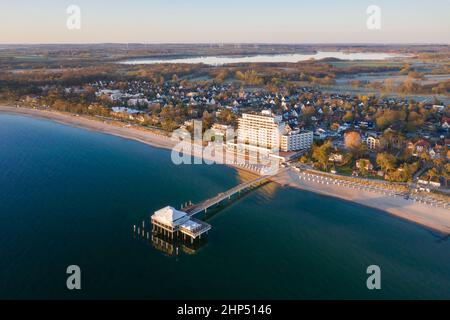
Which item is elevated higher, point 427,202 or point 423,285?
point 427,202

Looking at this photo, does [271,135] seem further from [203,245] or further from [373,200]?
[203,245]

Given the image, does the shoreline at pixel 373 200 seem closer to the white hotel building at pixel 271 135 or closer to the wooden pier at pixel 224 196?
the wooden pier at pixel 224 196

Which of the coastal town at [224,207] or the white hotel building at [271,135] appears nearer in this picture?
the coastal town at [224,207]

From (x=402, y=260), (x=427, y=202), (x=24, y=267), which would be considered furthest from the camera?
(x=427, y=202)

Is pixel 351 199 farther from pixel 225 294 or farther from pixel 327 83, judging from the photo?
pixel 327 83

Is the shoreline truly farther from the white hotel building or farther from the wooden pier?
the white hotel building

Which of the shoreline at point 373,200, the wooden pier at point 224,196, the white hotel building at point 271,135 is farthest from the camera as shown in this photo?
the white hotel building at point 271,135

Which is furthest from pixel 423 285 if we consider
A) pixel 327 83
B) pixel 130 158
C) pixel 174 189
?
pixel 327 83
